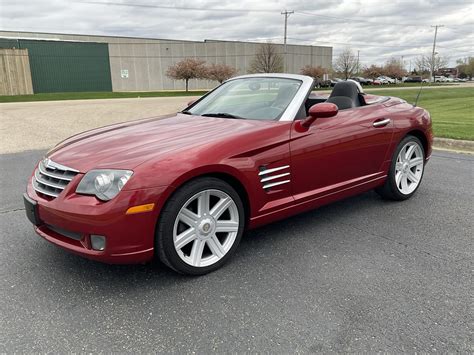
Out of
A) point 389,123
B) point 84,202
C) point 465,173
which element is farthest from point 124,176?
point 465,173

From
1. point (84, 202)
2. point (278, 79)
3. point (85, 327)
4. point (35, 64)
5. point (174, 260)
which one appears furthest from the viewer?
point (35, 64)

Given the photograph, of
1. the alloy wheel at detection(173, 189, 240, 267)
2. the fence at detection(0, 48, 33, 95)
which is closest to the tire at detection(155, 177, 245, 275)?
the alloy wheel at detection(173, 189, 240, 267)

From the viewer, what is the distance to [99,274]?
3008 mm

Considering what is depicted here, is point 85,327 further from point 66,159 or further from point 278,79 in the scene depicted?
point 278,79

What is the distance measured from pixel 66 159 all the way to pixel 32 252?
1019 millimetres

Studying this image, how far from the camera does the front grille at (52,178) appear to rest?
2757 millimetres

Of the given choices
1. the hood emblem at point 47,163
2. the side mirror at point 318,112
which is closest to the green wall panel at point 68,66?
the hood emblem at point 47,163

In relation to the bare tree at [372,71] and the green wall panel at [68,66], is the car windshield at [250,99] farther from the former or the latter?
the bare tree at [372,71]

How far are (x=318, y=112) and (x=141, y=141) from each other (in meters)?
1.51

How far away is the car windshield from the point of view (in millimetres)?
3654

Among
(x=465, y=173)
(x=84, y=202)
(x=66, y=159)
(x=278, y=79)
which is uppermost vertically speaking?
(x=278, y=79)

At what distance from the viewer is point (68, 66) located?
55.6 metres

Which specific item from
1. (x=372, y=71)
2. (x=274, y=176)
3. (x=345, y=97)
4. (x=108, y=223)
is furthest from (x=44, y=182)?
(x=372, y=71)

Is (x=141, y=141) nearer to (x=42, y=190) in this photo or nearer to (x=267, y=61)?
(x=42, y=190)
